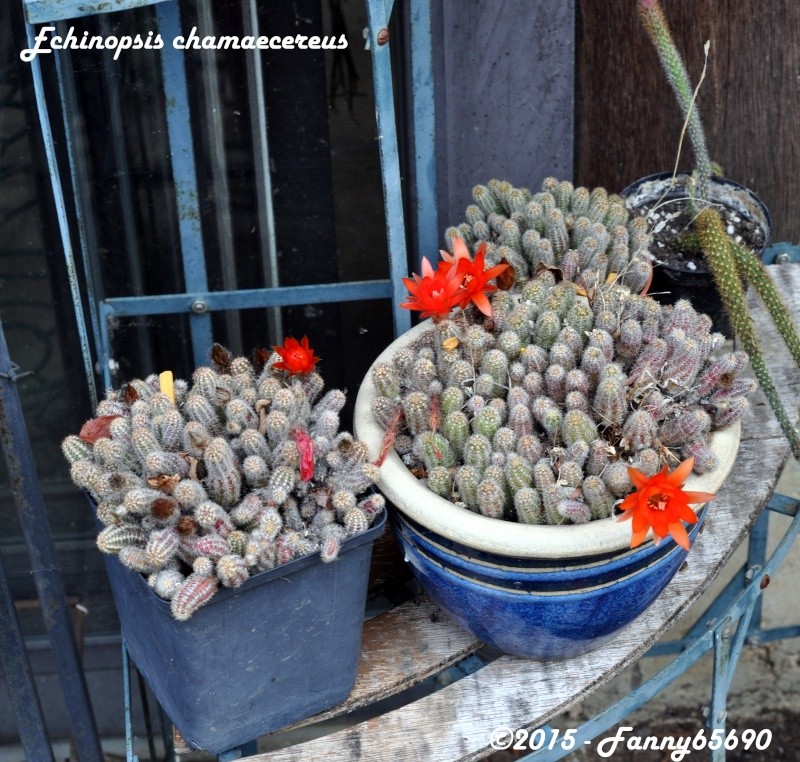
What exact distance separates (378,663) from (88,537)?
115 centimetres

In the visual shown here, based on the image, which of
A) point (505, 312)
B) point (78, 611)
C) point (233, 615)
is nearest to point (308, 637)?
point (233, 615)

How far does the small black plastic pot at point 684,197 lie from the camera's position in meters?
1.80

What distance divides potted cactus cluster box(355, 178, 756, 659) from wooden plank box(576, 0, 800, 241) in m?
0.90

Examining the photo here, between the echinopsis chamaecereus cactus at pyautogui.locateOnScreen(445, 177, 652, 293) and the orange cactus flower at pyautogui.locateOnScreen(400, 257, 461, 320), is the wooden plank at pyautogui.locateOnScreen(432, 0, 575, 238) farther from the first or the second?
the orange cactus flower at pyautogui.locateOnScreen(400, 257, 461, 320)

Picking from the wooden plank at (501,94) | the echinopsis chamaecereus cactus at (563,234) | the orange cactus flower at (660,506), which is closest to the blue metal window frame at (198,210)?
the echinopsis chamaecereus cactus at (563,234)

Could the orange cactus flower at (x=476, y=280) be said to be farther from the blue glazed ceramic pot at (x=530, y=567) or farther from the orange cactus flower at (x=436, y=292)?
the blue glazed ceramic pot at (x=530, y=567)

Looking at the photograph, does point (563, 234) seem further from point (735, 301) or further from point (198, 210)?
point (198, 210)

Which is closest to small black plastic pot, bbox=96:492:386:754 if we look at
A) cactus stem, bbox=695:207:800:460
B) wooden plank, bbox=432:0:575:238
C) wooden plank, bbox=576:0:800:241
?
cactus stem, bbox=695:207:800:460

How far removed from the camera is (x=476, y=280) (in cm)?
147

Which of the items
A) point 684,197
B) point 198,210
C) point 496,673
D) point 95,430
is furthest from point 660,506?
point 198,210

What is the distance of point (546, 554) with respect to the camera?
127 centimetres

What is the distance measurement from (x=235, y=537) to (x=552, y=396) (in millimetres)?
500

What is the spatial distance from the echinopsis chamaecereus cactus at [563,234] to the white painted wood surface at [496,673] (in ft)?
1.35

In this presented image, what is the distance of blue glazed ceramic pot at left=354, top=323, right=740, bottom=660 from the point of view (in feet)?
4.18
